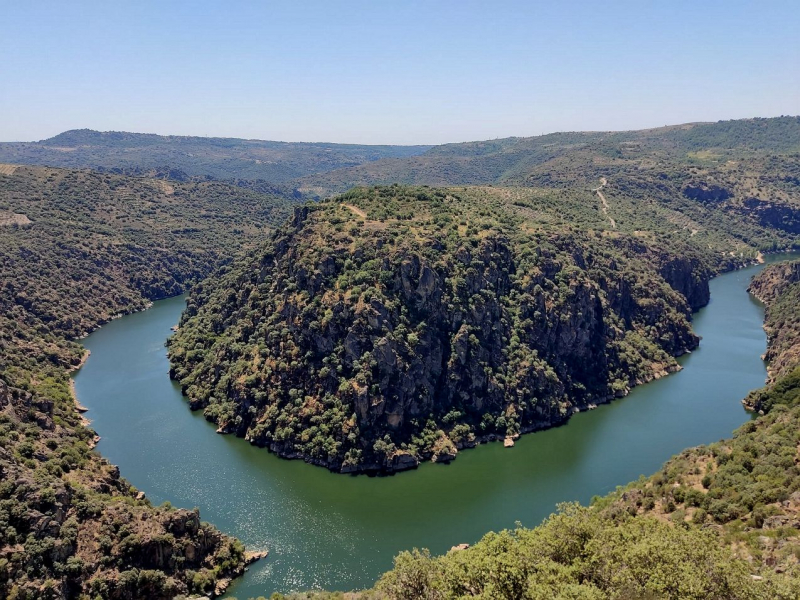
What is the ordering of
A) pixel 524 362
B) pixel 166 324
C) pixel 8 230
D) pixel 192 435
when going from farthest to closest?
pixel 8 230 < pixel 166 324 < pixel 524 362 < pixel 192 435

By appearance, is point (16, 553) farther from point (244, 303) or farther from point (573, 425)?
point (573, 425)

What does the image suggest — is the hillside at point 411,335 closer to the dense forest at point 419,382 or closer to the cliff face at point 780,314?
the dense forest at point 419,382


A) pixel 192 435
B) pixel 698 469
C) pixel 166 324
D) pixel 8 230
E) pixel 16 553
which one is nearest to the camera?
pixel 16 553

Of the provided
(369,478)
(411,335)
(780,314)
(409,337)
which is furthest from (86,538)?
(780,314)

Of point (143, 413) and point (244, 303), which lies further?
point (244, 303)

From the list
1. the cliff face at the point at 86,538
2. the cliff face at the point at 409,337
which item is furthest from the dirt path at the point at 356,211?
the cliff face at the point at 86,538

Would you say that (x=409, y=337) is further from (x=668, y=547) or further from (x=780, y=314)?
(x=780, y=314)

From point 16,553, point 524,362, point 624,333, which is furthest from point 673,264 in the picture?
point 16,553
